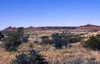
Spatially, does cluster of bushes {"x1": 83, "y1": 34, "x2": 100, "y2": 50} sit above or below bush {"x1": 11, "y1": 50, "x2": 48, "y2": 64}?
below

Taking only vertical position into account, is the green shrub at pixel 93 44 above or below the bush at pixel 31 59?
below

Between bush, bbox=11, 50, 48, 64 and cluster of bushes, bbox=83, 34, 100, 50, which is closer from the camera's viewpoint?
bush, bbox=11, 50, 48, 64

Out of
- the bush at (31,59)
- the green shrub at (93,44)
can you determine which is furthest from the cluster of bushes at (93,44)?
the bush at (31,59)

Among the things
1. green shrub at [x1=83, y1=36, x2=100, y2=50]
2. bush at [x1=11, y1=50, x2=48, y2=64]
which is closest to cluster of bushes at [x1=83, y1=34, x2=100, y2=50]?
green shrub at [x1=83, y1=36, x2=100, y2=50]

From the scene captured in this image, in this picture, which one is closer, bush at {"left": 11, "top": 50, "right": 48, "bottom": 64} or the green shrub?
bush at {"left": 11, "top": 50, "right": 48, "bottom": 64}

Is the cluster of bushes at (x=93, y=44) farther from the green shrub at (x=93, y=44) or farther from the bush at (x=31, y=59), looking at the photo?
the bush at (x=31, y=59)

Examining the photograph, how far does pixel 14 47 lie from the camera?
38.4 metres

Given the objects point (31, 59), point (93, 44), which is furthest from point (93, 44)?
point (31, 59)

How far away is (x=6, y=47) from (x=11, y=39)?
1.55 meters

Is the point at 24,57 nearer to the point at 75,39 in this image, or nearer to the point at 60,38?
the point at 60,38

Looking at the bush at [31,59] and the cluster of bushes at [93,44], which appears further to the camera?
the cluster of bushes at [93,44]

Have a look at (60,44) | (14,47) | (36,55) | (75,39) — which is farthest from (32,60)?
(75,39)

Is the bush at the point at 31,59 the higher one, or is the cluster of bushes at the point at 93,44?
the bush at the point at 31,59

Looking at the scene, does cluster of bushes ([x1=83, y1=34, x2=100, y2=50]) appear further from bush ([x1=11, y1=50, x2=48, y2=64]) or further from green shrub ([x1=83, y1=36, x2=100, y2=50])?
bush ([x1=11, y1=50, x2=48, y2=64])
